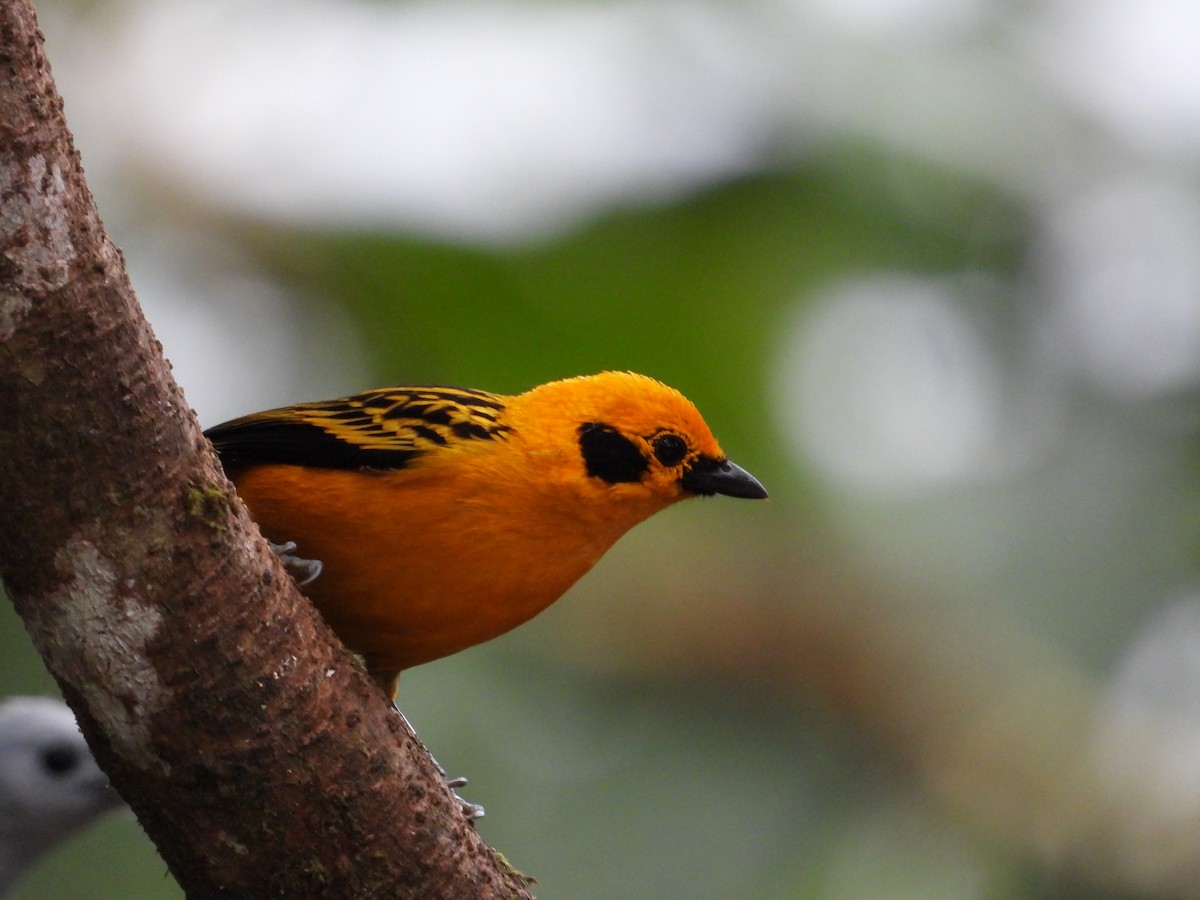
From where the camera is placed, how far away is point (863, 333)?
8.14m

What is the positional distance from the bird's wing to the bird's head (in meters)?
0.24

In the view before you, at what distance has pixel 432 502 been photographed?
4285 mm

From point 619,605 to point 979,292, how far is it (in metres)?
2.49

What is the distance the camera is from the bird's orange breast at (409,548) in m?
4.22

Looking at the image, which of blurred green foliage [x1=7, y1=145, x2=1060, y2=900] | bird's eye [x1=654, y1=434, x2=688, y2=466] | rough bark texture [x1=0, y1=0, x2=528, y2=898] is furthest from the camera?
blurred green foliage [x1=7, y1=145, x2=1060, y2=900]

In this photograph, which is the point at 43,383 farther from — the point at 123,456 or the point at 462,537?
the point at 462,537

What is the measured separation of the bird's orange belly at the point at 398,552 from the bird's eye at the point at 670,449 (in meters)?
0.70

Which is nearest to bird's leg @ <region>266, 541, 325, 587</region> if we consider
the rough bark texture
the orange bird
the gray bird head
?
the orange bird

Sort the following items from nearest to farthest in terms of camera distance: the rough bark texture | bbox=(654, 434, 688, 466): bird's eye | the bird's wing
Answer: the rough bark texture
the bird's wing
bbox=(654, 434, 688, 466): bird's eye

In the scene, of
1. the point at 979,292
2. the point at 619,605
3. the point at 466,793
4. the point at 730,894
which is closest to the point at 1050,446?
the point at 979,292

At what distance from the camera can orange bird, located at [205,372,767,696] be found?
4227mm

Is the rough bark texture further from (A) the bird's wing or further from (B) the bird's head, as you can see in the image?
(B) the bird's head

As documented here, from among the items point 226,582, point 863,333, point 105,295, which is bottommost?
point 226,582

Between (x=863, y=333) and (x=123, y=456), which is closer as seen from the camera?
(x=123, y=456)
